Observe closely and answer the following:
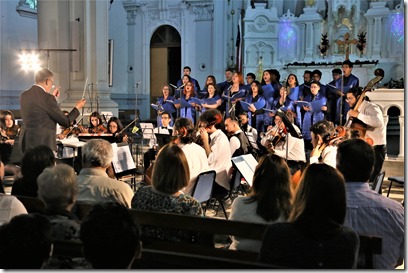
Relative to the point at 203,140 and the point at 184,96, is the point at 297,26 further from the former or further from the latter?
the point at 203,140

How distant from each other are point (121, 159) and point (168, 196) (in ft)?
10.1

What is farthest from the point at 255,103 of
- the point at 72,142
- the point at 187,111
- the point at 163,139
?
the point at 72,142

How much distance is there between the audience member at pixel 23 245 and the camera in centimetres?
222

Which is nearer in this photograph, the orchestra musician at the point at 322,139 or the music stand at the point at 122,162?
the orchestra musician at the point at 322,139

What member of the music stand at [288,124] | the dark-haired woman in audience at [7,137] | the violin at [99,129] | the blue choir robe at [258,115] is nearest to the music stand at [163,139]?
the violin at [99,129]

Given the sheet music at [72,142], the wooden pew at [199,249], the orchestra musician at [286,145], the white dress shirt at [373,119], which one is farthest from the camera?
the sheet music at [72,142]

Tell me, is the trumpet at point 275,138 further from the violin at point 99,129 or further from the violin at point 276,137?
the violin at point 99,129

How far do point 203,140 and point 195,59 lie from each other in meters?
11.7

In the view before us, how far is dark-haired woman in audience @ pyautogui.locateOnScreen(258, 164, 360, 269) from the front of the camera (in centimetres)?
258

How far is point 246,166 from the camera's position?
542cm

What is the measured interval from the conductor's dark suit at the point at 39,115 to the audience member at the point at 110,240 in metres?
4.07

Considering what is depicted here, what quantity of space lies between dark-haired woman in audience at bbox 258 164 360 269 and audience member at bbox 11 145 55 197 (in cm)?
200

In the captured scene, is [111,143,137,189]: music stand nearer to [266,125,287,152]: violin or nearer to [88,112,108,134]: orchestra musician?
[266,125,287,152]: violin

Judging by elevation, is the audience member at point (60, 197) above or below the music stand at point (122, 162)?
above
